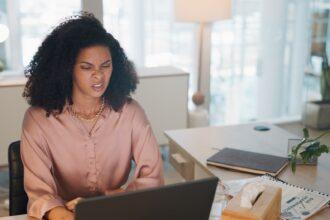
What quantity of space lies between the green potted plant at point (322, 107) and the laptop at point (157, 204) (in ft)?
10.1

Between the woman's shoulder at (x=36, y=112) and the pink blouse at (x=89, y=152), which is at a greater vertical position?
the woman's shoulder at (x=36, y=112)

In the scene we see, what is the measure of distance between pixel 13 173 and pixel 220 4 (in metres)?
2.24

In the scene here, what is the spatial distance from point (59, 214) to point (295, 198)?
0.80 m

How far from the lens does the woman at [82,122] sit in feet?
5.89

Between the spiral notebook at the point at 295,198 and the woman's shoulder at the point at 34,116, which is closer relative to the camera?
the spiral notebook at the point at 295,198

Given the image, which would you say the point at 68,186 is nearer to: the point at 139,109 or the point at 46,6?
the point at 139,109

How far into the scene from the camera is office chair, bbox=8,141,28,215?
1.78 metres

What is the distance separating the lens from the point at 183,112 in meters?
3.64

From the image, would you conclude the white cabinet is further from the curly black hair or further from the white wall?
the curly black hair

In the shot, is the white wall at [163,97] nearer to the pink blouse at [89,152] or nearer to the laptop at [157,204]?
the pink blouse at [89,152]

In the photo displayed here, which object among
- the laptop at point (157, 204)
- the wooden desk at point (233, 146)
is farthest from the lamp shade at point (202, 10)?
the laptop at point (157, 204)

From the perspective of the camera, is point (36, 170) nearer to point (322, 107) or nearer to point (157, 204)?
point (157, 204)

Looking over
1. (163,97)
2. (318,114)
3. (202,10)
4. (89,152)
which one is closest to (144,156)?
(89,152)

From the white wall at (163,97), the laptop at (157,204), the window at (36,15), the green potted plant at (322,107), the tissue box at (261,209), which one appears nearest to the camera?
the laptop at (157,204)
